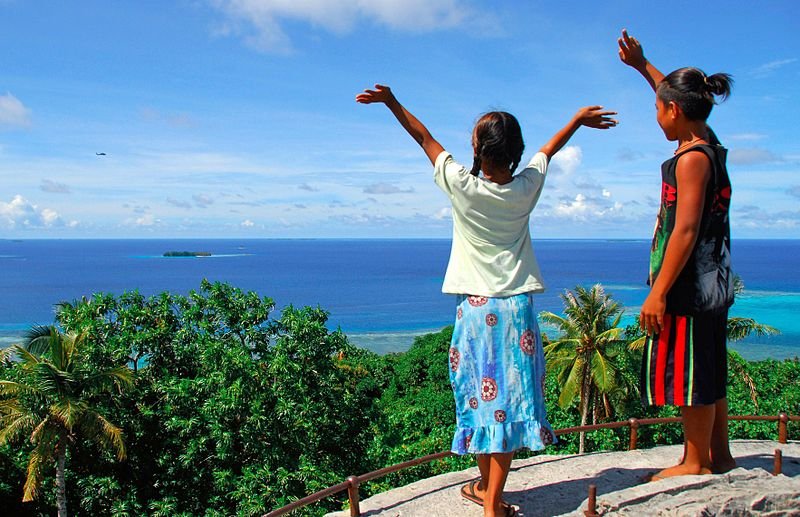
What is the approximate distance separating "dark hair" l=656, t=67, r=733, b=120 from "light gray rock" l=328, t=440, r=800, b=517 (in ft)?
7.01

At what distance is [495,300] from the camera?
336cm

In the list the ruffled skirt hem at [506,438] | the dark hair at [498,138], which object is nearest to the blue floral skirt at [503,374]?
the ruffled skirt hem at [506,438]

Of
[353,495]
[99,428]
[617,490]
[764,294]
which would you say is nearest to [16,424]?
[99,428]

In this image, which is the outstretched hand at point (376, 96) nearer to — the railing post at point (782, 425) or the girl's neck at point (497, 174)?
the girl's neck at point (497, 174)

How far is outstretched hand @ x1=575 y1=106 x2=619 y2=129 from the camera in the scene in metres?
3.64

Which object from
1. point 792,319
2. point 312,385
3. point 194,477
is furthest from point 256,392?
point 792,319

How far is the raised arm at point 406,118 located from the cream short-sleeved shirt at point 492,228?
10cm

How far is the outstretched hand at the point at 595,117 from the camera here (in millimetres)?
3643

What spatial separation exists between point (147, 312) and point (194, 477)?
4.40 m

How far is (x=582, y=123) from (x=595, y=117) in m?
0.08

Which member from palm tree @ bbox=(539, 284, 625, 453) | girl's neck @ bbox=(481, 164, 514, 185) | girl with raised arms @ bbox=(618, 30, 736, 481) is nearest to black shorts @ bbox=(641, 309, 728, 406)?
girl with raised arms @ bbox=(618, 30, 736, 481)

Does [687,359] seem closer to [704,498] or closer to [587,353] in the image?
[704,498]

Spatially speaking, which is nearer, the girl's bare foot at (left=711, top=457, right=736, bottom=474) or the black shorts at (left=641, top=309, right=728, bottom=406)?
the black shorts at (left=641, top=309, right=728, bottom=406)

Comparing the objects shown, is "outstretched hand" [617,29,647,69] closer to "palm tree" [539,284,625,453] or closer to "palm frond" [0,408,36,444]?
"palm frond" [0,408,36,444]
